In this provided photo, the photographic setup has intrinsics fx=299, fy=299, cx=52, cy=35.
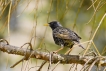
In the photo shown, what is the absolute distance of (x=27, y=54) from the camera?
1.18 metres

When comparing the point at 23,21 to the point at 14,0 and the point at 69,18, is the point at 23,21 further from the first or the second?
the point at 14,0

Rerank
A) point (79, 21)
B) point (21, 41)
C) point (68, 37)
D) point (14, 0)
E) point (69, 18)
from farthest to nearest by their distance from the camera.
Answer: point (21, 41) < point (79, 21) < point (69, 18) < point (68, 37) < point (14, 0)

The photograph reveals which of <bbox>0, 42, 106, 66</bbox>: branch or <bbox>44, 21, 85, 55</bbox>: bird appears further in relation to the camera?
<bbox>44, 21, 85, 55</bbox>: bird

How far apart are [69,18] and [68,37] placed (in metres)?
1.12

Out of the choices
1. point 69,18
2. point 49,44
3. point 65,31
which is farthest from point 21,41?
point 65,31

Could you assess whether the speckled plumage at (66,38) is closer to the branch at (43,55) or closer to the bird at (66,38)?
the bird at (66,38)

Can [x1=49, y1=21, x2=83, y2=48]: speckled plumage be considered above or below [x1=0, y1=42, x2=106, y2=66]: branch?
below

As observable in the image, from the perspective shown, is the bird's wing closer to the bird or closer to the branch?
the bird

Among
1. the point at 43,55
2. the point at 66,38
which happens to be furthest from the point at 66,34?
the point at 43,55

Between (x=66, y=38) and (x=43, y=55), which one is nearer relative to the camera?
(x=43, y=55)

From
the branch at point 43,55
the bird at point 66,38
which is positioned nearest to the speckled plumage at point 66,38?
the bird at point 66,38

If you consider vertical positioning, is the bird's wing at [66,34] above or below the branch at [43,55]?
below

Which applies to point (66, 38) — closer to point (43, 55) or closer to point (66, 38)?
point (66, 38)

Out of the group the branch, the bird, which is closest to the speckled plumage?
the bird
